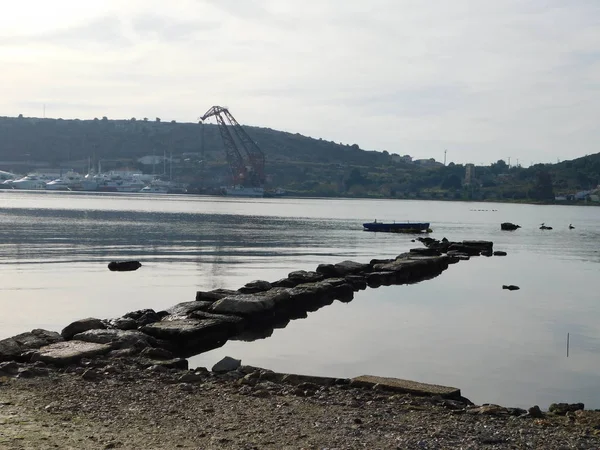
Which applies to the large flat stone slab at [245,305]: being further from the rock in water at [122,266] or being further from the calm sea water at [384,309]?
the rock in water at [122,266]

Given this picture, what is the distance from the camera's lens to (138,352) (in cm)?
1178

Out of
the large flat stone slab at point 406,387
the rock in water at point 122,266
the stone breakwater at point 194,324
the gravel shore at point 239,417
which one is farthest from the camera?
the rock in water at point 122,266

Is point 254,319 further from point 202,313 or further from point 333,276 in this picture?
point 333,276

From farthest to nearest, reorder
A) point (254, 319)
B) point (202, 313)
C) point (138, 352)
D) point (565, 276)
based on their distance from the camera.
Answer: point (565, 276), point (254, 319), point (202, 313), point (138, 352)

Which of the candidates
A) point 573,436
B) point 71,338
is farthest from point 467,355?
point 71,338

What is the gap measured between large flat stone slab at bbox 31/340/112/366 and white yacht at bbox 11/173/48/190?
191 meters

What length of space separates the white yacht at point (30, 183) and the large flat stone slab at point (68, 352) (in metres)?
191

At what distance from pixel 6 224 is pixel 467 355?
43.1 m

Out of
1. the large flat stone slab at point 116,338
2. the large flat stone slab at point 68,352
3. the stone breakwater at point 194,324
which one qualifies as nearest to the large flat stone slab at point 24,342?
the stone breakwater at point 194,324

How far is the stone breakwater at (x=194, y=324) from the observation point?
37.1 ft

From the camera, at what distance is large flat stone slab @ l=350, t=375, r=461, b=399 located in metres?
9.60

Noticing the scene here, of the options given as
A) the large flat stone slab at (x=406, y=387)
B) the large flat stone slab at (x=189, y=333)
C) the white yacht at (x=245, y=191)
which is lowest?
the large flat stone slab at (x=189, y=333)

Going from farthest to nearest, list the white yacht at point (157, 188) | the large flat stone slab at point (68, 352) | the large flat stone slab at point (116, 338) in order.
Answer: the white yacht at point (157, 188)
the large flat stone slab at point (116, 338)
the large flat stone slab at point (68, 352)

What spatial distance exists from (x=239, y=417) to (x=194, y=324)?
18.8 feet
